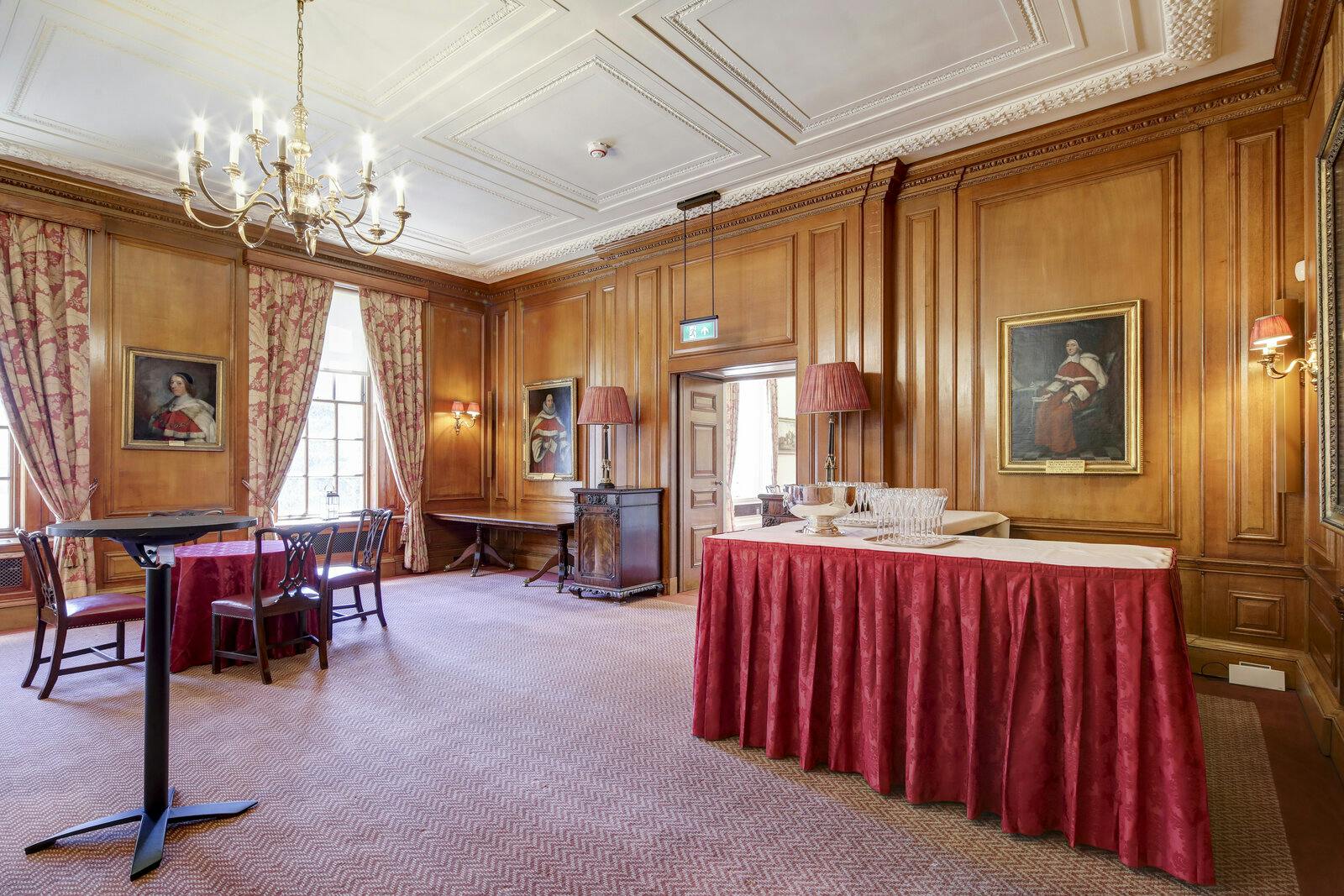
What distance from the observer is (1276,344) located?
3.81 meters

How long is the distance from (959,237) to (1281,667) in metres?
3.50

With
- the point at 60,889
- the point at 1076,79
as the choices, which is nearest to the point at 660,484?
the point at 1076,79

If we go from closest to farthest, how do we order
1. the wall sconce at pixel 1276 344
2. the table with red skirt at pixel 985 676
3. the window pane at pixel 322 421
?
the table with red skirt at pixel 985 676 < the wall sconce at pixel 1276 344 < the window pane at pixel 322 421

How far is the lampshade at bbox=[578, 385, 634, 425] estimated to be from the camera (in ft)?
22.4

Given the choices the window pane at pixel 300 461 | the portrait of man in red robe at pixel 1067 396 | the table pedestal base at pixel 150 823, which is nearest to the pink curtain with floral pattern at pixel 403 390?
the window pane at pixel 300 461

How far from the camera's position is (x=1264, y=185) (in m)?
4.12

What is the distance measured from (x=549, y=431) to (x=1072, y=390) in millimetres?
5590

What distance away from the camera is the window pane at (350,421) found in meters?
7.84

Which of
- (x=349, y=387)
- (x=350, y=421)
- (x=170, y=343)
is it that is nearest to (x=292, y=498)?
(x=350, y=421)

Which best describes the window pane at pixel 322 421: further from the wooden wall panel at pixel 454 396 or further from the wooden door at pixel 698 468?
the wooden door at pixel 698 468

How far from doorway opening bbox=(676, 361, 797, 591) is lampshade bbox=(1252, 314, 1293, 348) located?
3.06m

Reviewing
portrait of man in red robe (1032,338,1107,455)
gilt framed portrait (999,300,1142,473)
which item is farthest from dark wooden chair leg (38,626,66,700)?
portrait of man in red robe (1032,338,1107,455)

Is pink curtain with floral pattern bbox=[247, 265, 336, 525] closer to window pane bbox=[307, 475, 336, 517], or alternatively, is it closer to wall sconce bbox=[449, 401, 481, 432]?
window pane bbox=[307, 475, 336, 517]

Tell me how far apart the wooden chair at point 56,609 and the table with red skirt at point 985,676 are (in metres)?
3.59
